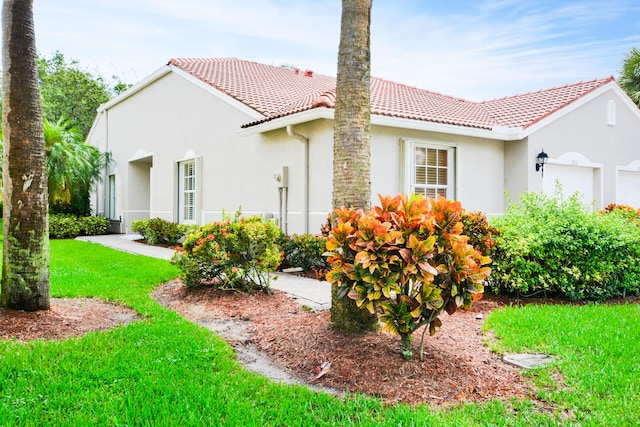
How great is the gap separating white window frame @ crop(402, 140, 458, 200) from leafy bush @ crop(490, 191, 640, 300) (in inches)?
125

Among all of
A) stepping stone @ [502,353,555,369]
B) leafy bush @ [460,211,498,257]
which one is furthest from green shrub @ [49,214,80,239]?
stepping stone @ [502,353,555,369]

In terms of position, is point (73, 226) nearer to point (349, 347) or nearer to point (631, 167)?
point (349, 347)

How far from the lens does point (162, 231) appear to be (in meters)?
14.6

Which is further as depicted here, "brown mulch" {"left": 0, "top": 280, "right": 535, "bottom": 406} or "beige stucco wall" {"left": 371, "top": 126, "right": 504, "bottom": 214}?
"beige stucco wall" {"left": 371, "top": 126, "right": 504, "bottom": 214}

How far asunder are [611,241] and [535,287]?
52.4 inches

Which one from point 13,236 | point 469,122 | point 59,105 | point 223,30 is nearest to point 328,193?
point 469,122

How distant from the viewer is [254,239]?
6.86m

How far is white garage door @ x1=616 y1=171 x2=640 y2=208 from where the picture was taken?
45.7 feet

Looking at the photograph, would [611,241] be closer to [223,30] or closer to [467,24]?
[467,24]

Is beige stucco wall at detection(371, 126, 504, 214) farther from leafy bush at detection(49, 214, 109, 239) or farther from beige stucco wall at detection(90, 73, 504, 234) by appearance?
leafy bush at detection(49, 214, 109, 239)

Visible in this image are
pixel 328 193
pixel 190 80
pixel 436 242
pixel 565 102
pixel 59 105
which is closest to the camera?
pixel 436 242

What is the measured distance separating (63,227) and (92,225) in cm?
128

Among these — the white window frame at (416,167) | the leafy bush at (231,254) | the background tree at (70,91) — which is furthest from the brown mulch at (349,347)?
the background tree at (70,91)

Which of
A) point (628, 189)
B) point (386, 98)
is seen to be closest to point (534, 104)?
point (628, 189)
